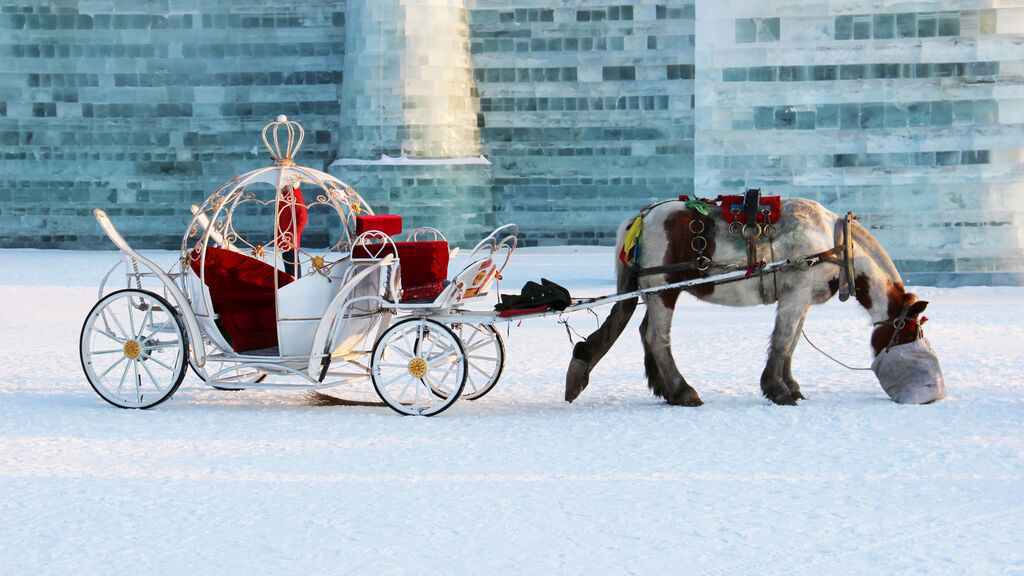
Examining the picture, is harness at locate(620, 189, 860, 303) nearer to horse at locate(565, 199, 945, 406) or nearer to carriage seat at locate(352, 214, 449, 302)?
horse at locate(565, 199, 945, 406)

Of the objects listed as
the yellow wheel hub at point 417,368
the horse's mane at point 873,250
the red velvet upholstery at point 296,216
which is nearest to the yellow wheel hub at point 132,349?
the red velvet upholstery at point 296,216

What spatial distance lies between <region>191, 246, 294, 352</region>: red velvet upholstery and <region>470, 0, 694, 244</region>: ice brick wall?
39.4ft

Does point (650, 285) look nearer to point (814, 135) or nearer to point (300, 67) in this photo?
point (814, 135)

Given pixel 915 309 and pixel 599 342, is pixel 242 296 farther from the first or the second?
pixel 915 309

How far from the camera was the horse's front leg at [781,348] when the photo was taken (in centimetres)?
607

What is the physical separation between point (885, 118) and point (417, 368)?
25.9ft

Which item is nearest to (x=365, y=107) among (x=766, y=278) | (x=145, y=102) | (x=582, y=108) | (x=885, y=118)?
(x=582, y=108)

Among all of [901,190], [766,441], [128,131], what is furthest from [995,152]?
[128,131]

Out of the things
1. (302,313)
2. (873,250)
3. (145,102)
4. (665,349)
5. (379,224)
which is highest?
(145,102)

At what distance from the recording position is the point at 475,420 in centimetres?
585

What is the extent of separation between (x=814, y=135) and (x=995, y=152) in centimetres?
190

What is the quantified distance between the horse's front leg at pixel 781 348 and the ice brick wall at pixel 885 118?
19.6 feet

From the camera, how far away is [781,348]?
6.09m

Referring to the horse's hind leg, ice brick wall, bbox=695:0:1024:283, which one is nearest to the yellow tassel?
the horse's hind leg
